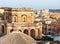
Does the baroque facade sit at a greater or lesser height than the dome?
lesser

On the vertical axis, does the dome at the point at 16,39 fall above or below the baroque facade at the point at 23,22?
above

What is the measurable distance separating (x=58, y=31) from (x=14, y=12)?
11.4m

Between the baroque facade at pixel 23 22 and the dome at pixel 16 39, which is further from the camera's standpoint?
the baroque facade at pixel 23 22

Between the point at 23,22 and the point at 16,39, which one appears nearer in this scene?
the point at 16,39

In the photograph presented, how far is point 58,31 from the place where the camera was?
127 ft

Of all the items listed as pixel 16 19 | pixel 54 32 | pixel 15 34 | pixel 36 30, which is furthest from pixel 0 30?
pixel 15 34

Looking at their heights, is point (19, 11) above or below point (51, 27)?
above

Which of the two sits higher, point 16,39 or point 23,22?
point 16,39

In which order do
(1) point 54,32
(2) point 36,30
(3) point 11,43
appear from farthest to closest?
(1) point 54,32, (2) point 36,30, (3) point 11,43

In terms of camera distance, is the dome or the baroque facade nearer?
the dome

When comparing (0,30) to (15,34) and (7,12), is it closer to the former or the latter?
(7,12)

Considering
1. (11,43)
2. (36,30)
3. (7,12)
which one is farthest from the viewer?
(7,12)

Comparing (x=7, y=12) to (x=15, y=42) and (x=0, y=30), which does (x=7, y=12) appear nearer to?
(x=0, y=30)

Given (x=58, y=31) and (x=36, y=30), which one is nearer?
(x=36, y=30)
